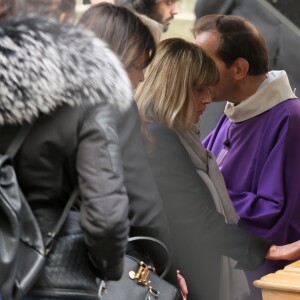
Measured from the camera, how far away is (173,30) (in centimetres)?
467

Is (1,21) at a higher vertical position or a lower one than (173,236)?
higher

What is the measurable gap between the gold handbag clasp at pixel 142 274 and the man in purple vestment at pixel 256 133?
0.93m

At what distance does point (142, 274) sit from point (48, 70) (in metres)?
0.79

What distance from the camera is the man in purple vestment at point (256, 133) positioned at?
374cm

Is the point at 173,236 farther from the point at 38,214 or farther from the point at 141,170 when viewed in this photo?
the point at 38,214

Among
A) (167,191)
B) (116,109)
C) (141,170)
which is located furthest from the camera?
(167,191)

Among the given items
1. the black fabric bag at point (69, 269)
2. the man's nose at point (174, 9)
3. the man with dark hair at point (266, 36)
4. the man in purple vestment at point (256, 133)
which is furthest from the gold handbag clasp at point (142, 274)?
the man with dark hair at point (266, 36)

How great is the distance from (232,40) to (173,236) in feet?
3.15

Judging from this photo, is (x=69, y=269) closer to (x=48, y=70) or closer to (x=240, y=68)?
(x=48, y=70)

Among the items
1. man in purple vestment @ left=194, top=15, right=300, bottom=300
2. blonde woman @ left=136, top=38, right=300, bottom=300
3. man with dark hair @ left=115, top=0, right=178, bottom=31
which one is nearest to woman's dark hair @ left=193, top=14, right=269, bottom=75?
man in purple vestment @ left=194, top=15, right=300, bottom=300

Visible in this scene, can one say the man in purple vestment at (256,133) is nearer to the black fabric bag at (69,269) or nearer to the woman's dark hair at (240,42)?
the woman's dark hair at (240,42)

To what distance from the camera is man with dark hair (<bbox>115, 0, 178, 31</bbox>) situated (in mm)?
3894

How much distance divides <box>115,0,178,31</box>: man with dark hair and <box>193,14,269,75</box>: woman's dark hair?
195 millimetres

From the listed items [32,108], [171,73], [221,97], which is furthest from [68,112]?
[221,97]
